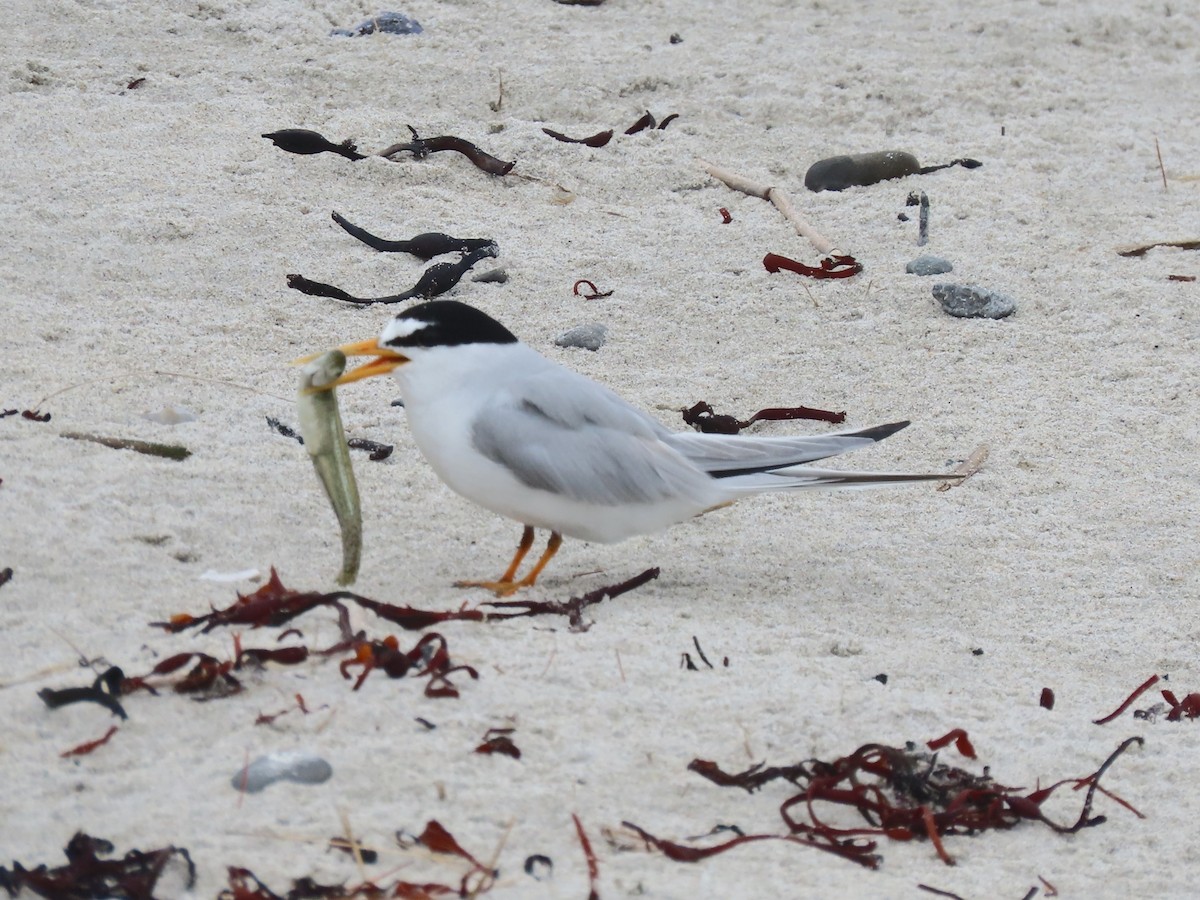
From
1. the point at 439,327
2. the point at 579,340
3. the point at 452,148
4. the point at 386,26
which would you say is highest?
the point at 386,26

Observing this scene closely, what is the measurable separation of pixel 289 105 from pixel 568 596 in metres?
3.30

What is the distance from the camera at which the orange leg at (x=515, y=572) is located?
338cm

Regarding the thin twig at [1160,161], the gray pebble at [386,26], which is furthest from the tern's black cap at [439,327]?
the thin twig at [1160,161]

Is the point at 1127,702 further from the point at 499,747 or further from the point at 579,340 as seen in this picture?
the point at 579,340

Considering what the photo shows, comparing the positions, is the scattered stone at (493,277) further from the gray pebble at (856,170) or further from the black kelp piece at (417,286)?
the gray pebble at (856,170)

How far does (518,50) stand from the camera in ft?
21.8

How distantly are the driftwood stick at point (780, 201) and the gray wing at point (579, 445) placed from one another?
81.1 inches

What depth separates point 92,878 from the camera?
212 centimetres

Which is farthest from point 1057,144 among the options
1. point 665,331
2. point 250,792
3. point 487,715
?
point 250,792

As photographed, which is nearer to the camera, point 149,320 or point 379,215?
point 149,320

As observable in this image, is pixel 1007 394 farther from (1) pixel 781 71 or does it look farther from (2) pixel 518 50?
(2) pixel 518 50

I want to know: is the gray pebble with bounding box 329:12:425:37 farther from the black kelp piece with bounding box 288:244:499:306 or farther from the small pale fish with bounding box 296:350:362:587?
the small pale fish with bounding box 296:350:362:587

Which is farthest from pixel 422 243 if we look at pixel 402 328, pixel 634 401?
pixel 402 328

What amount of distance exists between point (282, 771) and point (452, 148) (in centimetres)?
378
